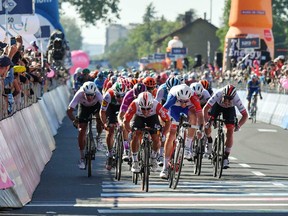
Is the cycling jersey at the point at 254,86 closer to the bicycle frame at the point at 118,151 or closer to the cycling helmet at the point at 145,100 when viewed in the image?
the bicycle frame at the point at 118,151

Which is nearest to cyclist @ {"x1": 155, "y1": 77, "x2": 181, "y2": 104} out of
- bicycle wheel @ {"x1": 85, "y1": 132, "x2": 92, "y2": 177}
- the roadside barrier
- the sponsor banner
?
bicycle wheel @ {"x1": 85, "y1": 132, "x2": 92, "y2": 177}

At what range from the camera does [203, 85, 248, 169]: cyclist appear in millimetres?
19984

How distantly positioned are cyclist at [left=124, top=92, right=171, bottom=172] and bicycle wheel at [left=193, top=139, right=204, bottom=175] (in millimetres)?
2737

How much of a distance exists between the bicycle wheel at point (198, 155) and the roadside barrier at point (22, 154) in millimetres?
2732

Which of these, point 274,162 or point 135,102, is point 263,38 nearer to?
point 274,162

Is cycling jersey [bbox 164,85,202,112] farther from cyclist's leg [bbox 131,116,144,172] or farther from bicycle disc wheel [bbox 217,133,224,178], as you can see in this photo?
bicycle disc wheel [bbox 217,133,224,178]

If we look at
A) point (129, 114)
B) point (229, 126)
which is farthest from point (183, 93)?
point (229, 126)

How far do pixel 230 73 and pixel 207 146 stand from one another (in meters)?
49.6

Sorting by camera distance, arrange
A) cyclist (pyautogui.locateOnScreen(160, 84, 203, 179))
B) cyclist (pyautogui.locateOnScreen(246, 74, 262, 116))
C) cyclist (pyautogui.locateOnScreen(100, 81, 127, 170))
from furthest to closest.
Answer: cyclist (pyautogui.locateOnScreen(246, 74, 262, 116)) < cyclist (pyautogui.locateOnScreen(100, 81, 127, 170)) < cyclist (pyautogui.locateOnScreen(160, 84, 203, 179))

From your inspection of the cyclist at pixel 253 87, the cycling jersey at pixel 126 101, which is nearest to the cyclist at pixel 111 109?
the cycling jersey at pixel 126 101

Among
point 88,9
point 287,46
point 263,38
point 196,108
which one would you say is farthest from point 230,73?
point 287,46

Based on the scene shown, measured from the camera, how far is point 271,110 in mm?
41625

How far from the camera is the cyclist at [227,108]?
20.0 meters

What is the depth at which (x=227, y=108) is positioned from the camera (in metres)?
20.4
